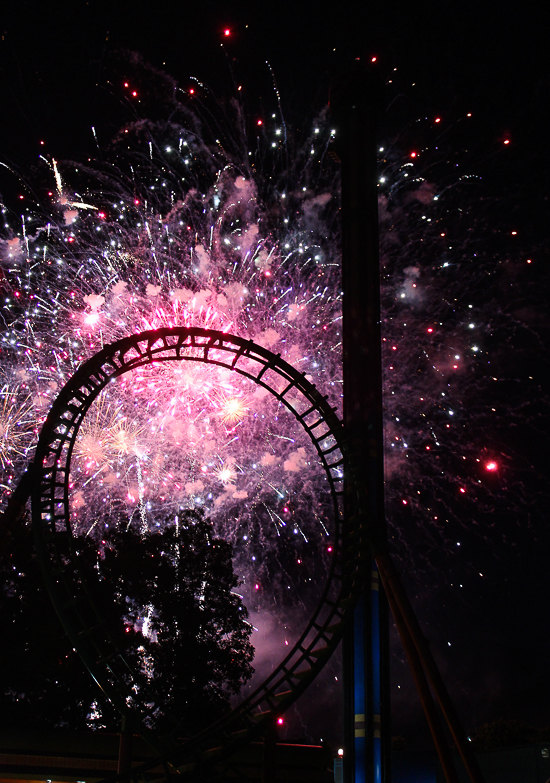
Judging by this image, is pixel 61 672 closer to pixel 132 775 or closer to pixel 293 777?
pixel 293 777

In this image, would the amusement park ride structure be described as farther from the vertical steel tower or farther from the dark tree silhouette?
the dark tree silhouette

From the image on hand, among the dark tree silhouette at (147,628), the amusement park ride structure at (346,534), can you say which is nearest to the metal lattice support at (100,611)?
the amusement park ride structure at (346,534)

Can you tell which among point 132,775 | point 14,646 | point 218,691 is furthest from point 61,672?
point 132,775

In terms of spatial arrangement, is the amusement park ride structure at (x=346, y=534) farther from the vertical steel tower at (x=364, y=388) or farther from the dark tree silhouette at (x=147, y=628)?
the dark tree silhouette at (x=147, y=628)

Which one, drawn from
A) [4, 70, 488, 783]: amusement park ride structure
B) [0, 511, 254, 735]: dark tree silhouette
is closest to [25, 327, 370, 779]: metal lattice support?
[4, 70, 488, 783]: amusement park ride structure

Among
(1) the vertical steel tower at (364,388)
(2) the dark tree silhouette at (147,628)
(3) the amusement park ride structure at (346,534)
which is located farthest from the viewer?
(2) the dark tree silhouette at (147,628)
